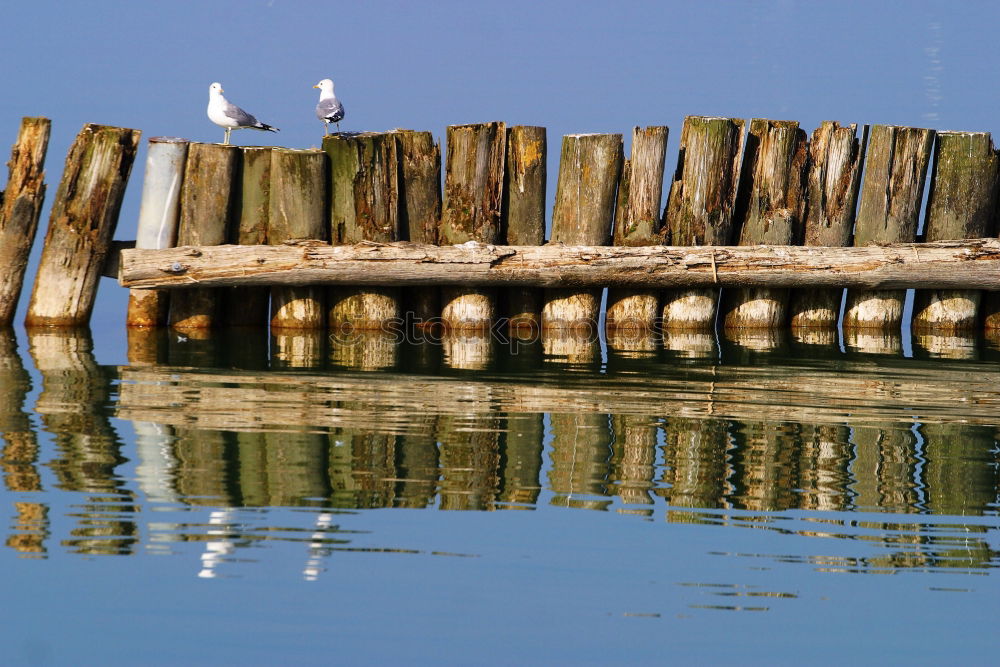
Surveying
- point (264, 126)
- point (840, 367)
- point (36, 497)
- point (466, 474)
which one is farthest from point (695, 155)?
point (36, 497)

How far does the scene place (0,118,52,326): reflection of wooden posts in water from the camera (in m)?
12.2

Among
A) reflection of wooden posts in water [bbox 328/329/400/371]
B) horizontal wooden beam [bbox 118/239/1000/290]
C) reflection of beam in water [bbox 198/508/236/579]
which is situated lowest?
reflection of beam in water [bbox 198/508/236/579]

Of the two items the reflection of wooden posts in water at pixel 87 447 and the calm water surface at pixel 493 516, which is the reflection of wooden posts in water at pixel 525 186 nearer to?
the calm water surface at pixel 493 516

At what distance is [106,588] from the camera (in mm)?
3863

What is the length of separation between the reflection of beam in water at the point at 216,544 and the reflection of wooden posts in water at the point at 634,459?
154 cm

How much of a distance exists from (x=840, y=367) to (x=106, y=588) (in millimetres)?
7164

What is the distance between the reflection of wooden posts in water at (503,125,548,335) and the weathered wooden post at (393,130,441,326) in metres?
0.70

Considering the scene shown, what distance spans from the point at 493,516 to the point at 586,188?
7.87 m

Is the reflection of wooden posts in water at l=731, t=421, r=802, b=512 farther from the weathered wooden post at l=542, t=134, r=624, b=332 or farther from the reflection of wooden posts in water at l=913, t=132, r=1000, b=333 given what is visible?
the reflection of wooden posts in water at l=913, t=132, r=1000, b=333

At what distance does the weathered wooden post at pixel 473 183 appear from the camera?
478 inches

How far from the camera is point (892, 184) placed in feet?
42.1

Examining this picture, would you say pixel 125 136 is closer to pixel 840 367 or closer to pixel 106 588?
pixel 840 367

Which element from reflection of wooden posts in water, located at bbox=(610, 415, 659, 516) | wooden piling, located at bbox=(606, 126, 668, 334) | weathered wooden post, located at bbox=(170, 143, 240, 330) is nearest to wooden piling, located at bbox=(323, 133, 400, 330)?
weathered wooden post, located at bbox=(170, 143, 240, 330)

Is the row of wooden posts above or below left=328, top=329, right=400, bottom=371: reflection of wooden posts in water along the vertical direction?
above
